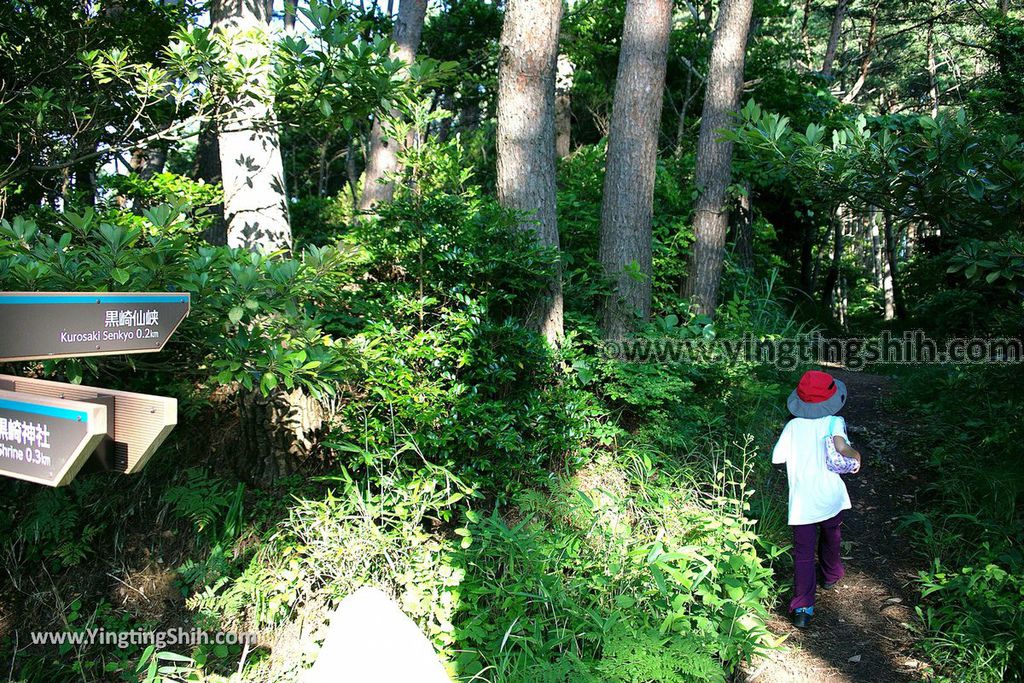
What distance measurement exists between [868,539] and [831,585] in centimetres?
81

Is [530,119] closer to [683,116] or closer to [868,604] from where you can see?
Result: [868,604]

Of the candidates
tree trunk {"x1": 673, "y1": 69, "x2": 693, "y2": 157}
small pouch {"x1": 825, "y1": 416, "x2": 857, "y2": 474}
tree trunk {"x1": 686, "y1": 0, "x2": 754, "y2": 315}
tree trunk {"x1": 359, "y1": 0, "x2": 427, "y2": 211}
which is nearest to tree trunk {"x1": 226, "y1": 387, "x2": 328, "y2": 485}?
small pouch {"x1": 825, "y1": 416, "x2": 857, "y2": 474}

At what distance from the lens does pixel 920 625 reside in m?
5.30

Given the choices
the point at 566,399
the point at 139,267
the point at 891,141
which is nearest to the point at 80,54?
the point at 139,267

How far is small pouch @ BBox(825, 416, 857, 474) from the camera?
17.5 ft

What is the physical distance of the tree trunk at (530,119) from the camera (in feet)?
22.2

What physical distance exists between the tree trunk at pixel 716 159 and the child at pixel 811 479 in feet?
10.4

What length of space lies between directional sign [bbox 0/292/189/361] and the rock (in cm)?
161

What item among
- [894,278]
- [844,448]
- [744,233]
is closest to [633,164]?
[744,233]

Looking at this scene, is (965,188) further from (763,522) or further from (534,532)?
(534,532)

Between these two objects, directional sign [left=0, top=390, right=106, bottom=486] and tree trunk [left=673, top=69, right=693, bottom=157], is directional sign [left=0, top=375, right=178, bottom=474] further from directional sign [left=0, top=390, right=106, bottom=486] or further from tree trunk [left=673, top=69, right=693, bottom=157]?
tree trunk [left=673, top=69, right=693, bottom=157]

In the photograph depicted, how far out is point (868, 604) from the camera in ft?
18.6

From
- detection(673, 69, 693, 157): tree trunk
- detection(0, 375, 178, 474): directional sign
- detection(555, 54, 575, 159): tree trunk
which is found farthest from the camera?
detection(555, 54, 575, 159): tree trunk

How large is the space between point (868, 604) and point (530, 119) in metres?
4.93
